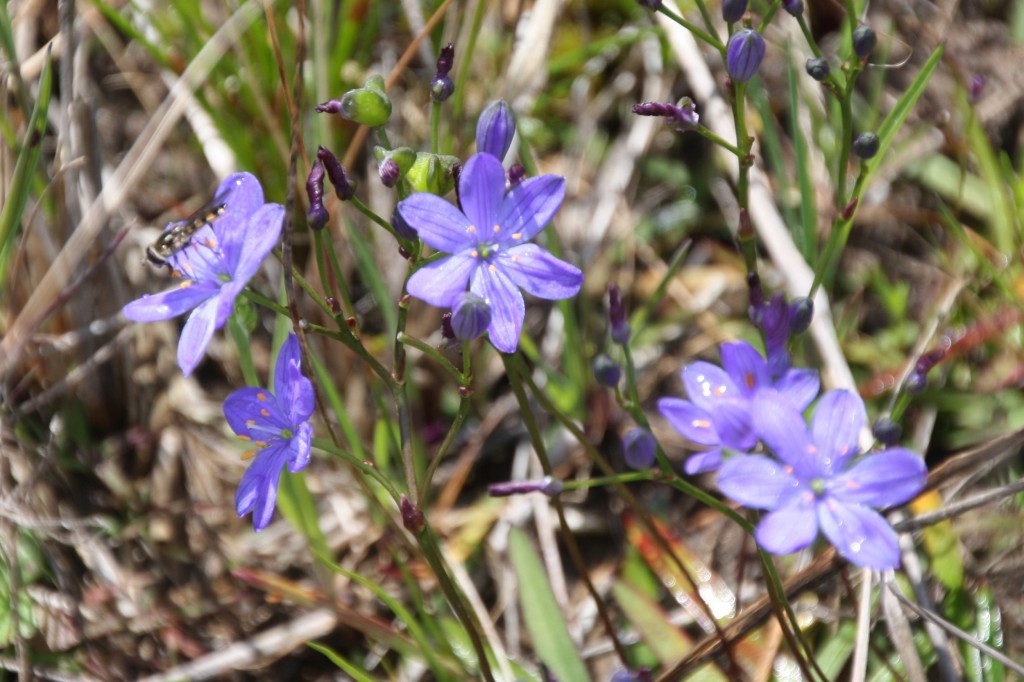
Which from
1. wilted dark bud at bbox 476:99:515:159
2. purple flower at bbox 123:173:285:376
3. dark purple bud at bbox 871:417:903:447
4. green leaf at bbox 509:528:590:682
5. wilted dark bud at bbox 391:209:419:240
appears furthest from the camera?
green leaf at bbox 509:528:590:682

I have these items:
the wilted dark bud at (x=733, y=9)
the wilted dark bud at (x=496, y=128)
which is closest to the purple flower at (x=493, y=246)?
the wilted dark bud at (x=496, y=128)

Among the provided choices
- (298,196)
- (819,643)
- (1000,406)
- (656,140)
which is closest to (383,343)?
(298,196)

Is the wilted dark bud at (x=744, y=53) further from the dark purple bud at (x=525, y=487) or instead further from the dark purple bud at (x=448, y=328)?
the dark purple bud at (x=525, y=487)

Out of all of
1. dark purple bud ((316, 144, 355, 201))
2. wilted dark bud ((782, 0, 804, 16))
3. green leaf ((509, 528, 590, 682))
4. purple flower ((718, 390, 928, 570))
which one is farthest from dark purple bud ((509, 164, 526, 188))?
green leaf ((509, 528, 590, 682))

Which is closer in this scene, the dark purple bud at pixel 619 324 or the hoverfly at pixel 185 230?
the hoverfly at pixel 185 230

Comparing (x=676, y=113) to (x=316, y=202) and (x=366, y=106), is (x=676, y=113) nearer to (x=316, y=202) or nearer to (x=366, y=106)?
(x=366, y=106)

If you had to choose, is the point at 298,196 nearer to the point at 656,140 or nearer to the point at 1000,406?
the point at 656,140

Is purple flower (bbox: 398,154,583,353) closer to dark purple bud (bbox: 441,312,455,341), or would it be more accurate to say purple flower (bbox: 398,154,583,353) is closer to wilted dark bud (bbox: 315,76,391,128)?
dark purple bud (bbox: 441,312,455,341)

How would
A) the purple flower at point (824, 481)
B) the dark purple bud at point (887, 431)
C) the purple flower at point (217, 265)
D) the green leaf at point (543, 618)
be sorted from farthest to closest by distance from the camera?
the green leaf at point (543, 618) → the dark purple bud at point (887, 431) → the purple flower at point (217, 265) → the purple flower at point (824, 481)
